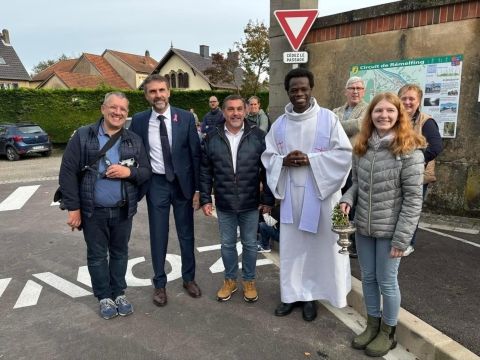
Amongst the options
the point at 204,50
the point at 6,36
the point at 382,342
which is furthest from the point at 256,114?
the point at 6,36

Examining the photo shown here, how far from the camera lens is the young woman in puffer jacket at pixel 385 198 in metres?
2.62

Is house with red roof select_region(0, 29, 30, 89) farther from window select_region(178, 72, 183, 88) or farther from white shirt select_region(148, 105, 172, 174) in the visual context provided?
white shirt select_region(148, 105, 172, 174)

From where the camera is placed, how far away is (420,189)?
262 cm

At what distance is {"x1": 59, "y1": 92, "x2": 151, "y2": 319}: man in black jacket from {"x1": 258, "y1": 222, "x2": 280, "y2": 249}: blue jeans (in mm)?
1848

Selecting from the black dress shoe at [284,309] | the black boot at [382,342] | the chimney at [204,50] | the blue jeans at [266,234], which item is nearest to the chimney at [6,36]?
the chimney at [204,50]

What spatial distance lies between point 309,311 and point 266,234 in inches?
63.6

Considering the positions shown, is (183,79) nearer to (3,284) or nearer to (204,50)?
(204,50)

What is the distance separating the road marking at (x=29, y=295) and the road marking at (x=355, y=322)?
9.38 feet

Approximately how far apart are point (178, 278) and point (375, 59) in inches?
189

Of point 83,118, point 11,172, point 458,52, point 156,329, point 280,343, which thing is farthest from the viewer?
point 83,118

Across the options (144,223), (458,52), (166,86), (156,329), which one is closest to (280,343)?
(156,329)

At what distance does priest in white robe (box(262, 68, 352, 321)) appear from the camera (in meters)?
3.28

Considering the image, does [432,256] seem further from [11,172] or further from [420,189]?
[11,172]

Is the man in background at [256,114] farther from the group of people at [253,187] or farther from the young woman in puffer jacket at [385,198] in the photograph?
the young woman in puffer jacket at [385,198]
